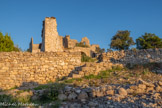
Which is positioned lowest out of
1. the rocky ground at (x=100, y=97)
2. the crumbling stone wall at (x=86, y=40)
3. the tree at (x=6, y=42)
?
the rocky ground at (x=100, y=97)

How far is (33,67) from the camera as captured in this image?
920 cm

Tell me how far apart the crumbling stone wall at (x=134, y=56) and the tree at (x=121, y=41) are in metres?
12.8

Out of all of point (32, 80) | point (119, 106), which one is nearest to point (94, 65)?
point (32, 80)

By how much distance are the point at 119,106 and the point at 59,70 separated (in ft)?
18.5

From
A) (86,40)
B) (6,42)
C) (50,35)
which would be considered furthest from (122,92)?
(86,40)

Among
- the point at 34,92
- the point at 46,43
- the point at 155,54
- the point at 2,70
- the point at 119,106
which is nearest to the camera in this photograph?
the point at 119,106

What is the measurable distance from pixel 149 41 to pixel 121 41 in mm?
4307

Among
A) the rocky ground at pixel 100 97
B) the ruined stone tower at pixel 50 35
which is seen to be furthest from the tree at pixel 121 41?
the rocky ground at pixel 100 97

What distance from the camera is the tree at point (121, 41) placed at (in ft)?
81.6

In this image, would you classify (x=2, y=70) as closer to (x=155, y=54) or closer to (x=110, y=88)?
(x=110, y=88)

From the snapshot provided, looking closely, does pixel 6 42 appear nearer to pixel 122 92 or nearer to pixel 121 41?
pixel 122 92

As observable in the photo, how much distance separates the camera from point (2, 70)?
8.91 m

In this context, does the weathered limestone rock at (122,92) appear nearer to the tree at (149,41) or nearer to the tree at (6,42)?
the tree at (6,42)

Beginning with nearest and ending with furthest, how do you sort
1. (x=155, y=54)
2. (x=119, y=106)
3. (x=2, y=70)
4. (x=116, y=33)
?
(x=119, y=106), (x=2, y=70), (x=155, y=54), (x=116, y=33)
